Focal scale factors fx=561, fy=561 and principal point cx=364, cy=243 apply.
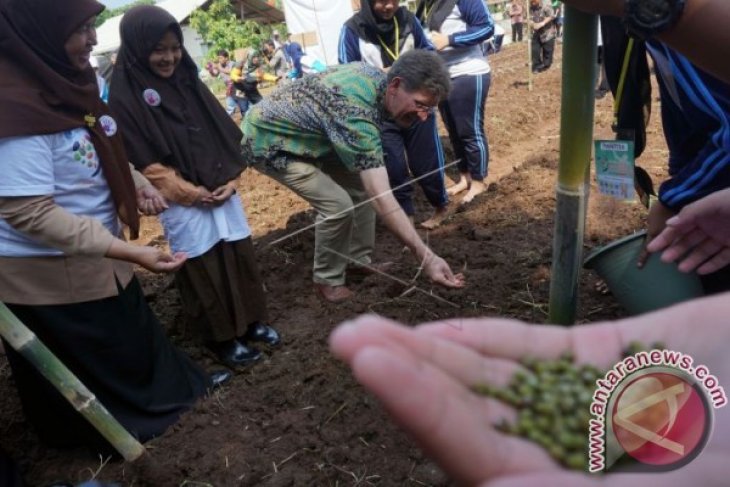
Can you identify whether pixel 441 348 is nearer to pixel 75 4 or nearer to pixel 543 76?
pixel 75 4

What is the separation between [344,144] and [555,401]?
194 centimetres

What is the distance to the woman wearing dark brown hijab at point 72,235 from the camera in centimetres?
190

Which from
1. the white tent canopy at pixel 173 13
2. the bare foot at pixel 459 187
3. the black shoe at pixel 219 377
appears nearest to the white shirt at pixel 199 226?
the black shoe at pixel 219 377

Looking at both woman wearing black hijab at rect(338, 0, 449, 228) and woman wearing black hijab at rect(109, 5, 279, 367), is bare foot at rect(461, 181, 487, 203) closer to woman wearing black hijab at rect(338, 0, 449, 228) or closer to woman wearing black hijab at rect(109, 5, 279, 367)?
woman wearing black hijab at rect(338, 0, 449, 228)

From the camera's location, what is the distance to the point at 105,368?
7.69 feet

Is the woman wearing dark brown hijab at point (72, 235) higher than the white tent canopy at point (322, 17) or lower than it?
higher

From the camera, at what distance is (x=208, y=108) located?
2734 mm

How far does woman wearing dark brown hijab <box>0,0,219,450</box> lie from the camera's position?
1899 mm

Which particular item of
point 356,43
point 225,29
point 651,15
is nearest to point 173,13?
point 225,29

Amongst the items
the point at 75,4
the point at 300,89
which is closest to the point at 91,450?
the point at 75,4

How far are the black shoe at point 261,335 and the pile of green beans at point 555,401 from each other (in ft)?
7.10

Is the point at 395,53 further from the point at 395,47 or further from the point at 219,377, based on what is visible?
the point at 219,377

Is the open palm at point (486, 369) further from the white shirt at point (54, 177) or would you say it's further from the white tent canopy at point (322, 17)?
the white tent canopy at point (322, 17)

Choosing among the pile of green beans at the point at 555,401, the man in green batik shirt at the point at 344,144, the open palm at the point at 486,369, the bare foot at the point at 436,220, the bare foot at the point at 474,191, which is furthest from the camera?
the bare foot at the point at 474,191
